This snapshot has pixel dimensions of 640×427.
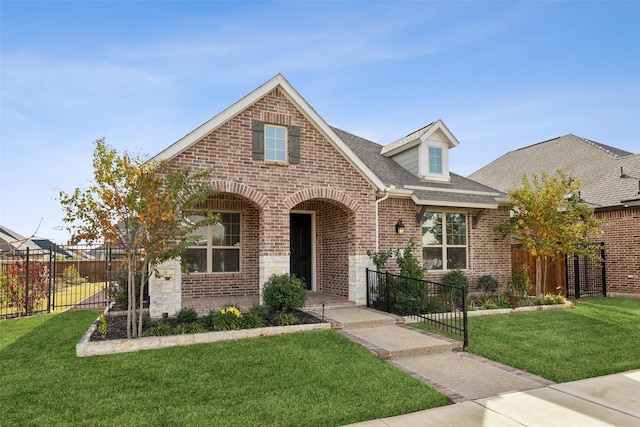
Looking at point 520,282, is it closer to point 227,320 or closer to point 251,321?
point 251,321

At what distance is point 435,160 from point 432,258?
3607mm

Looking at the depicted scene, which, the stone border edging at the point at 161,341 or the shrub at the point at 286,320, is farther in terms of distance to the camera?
the shrub at the point at 286,320

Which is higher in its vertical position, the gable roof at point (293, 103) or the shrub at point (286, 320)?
the gable roof at point (293, 103)

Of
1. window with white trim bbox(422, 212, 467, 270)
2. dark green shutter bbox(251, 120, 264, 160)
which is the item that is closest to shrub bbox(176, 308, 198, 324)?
dark green shutter bbox(251, 120, 264, 160)

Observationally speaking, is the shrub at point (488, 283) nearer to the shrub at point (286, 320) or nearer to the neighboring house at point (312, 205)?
the neighboring house at point (312, 205)

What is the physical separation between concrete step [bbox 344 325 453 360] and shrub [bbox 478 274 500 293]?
5.64 meters

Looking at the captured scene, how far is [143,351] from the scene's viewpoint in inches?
262

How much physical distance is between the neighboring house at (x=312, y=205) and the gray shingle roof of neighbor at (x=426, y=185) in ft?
0.16

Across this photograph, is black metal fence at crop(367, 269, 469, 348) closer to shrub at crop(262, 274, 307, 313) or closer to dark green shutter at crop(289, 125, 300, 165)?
shrub at crop(262, 274, 307, 313)

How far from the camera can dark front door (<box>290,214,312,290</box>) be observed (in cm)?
1304

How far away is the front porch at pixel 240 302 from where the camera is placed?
963cm

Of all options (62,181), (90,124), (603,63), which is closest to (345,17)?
(90,124)

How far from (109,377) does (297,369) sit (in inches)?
107

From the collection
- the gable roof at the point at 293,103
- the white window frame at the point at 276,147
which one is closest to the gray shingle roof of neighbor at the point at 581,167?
the gable roof at the point at 293,103
